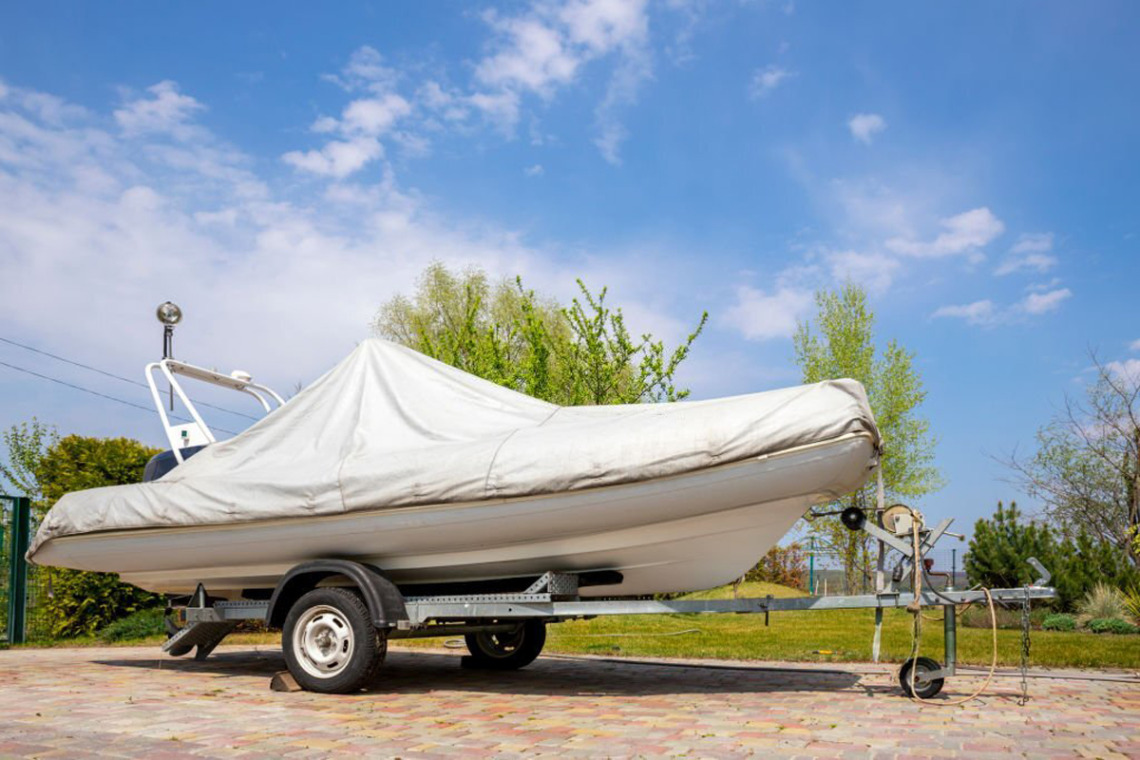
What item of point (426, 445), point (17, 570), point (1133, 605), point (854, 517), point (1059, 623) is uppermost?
point (426, 445)

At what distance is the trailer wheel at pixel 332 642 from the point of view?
22.9 ft

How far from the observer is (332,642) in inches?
286

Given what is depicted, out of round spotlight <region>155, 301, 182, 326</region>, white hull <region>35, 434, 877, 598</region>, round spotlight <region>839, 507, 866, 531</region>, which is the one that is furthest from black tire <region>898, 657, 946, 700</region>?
round spotlight <region>155, 301, 182, 326</region>

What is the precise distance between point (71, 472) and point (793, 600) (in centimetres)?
1098

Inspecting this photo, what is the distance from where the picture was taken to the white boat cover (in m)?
6.14

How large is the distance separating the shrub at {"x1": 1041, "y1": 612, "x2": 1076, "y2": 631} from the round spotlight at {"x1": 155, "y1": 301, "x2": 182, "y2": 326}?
13.7 metres

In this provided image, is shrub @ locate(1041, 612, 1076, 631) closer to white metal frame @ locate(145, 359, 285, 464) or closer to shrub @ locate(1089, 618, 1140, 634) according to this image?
shrub @ locate(1089, 618, 1140, 634)

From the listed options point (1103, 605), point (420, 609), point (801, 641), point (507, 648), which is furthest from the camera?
point (1103, 605)

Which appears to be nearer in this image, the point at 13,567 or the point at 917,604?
the point at 917,604

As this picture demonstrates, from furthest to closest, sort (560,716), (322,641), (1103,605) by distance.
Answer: (1103,605)
(322,641)
(560,716)

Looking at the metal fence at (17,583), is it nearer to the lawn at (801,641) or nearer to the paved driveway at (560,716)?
the lawn at (801,641)

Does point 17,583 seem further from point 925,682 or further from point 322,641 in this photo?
point 925,682

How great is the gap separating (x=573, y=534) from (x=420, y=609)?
138 cm

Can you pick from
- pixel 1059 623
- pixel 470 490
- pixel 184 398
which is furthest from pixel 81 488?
pixel 1059 623
